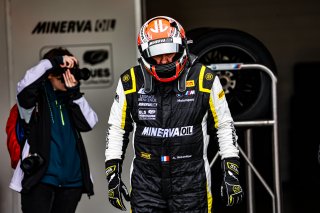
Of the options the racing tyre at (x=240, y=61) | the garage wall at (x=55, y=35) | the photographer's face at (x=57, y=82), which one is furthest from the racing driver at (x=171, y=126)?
the garage wall at (x=55, y=35)

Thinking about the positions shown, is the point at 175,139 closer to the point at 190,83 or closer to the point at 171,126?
the point at 171,126

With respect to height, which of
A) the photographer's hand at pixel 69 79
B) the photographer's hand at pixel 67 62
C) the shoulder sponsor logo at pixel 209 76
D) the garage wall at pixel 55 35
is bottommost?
the shoulder sponsor logo at pixel 209 76

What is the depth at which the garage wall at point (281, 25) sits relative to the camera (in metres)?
10.4

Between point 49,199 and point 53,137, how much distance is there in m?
0.40

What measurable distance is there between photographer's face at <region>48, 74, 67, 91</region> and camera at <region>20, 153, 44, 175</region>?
50cm

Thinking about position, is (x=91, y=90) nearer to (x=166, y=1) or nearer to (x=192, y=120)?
(x=192, y=120)

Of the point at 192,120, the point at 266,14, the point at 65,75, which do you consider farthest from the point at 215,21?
the point at 192,120

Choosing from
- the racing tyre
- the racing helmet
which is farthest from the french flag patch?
the racing tyre

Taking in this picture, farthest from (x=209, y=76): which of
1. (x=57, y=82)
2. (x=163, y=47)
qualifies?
(x=57, y=82)

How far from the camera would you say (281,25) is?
10531 mm

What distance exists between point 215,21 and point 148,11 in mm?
1031

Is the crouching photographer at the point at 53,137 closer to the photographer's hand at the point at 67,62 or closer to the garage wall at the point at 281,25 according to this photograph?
the photographer's hand at the point at 67,62

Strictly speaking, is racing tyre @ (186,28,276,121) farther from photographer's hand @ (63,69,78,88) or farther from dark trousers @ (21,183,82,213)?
dark trousers @ (21,183,82,213)

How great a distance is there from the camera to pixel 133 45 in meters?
5.89
